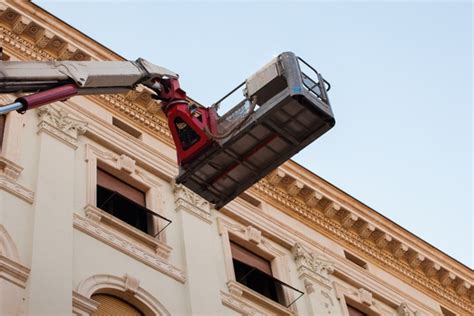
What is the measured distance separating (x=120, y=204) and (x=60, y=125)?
2140 mm

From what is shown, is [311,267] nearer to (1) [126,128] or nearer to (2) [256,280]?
(2) [256,280]

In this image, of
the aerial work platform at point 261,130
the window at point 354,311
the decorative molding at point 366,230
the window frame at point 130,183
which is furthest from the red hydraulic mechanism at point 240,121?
the decorative molding at point 366,230

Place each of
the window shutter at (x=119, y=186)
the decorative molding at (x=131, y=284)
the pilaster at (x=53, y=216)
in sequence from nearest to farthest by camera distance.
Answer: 1. the pilaster at (x=53, y=216)
2. the decorative molding at (x=131, y=284)
3. the window shutter at (x=119, y=186)

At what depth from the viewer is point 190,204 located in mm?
23312

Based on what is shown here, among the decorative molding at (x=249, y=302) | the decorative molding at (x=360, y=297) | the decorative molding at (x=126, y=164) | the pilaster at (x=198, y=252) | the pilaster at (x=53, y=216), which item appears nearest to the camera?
the pilaster at (x=53, y=216)

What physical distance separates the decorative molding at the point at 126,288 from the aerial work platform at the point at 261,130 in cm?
346

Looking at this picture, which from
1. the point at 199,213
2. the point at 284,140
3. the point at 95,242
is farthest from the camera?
the point at 199,213

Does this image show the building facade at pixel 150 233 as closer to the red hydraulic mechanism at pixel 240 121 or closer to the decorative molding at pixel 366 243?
the decorative molding at pixel 366 243

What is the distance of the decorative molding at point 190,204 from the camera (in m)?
23.1

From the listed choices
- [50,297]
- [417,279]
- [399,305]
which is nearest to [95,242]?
[50,297]

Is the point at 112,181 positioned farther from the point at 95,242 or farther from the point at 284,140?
the point at 284,140

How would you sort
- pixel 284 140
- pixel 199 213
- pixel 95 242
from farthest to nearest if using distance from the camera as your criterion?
1. pixel 199 213
2. pixel 95 242
3. pixel 284 140

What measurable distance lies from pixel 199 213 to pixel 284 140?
753 cm

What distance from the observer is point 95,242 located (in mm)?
19703
